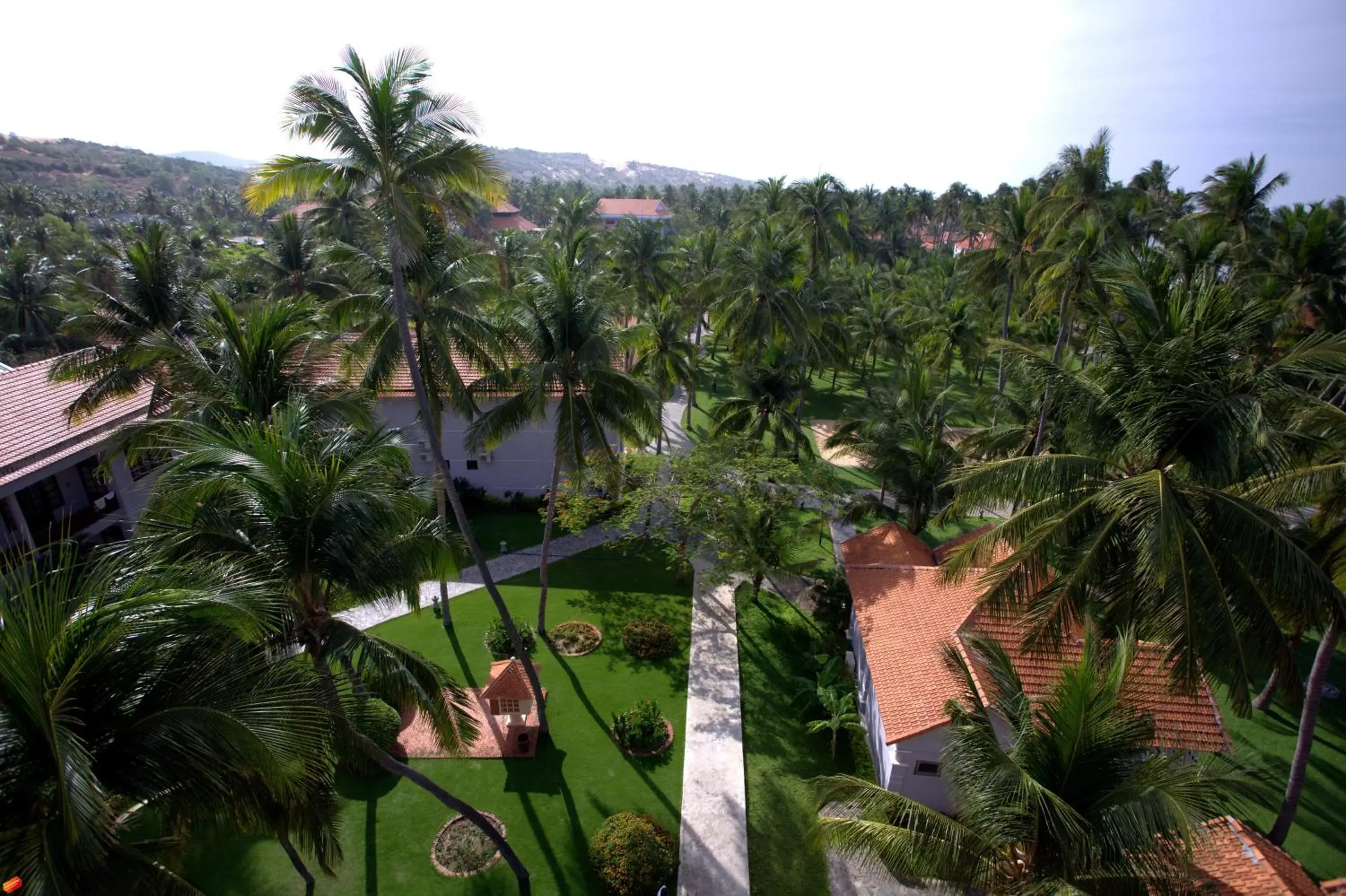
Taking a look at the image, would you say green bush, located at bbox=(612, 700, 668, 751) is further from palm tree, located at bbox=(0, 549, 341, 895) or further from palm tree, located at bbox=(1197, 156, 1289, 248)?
palm tree, located at bbox=(1197, 156, 1289, 248)

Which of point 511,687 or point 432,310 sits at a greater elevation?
point 432,310

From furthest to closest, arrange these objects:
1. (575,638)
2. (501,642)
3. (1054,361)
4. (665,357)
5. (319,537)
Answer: (665,357)
(575,638)
(501,642)
(1054,361)
(319,537)

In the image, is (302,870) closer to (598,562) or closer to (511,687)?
(511,687)

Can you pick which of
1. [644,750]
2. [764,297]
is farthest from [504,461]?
[644,750]

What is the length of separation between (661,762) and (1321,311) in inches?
1090

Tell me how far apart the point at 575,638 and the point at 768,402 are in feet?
34.5

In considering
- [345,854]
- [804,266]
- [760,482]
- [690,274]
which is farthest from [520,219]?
[345,854]

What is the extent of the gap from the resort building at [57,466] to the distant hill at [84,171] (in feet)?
444

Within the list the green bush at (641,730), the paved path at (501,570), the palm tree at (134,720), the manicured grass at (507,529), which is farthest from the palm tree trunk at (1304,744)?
the manicured grass at (507,529)

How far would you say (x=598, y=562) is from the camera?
22.9 meters

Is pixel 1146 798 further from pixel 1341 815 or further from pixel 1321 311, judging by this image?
pixel 1321 311

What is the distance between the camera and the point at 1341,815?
13680 mm

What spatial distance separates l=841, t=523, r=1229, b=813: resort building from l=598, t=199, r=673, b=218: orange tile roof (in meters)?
109

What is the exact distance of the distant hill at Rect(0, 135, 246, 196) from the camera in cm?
13788
